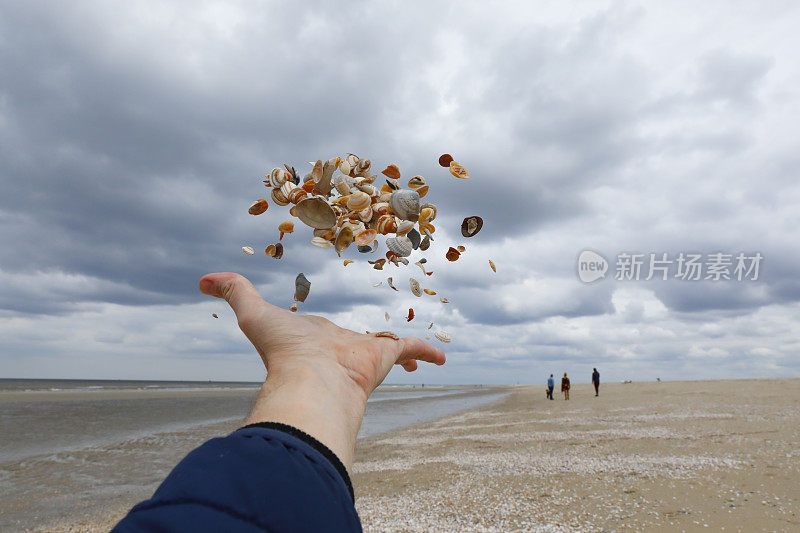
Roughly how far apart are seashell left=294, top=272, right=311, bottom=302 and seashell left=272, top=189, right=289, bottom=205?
2.45 ft

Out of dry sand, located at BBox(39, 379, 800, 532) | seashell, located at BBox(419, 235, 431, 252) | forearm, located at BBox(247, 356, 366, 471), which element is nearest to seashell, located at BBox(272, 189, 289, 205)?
seashell, located at BBox(419, 235, 431, 252)

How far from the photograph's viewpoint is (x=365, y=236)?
3988 millimetres

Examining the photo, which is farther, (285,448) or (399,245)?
Answer: (399,245)

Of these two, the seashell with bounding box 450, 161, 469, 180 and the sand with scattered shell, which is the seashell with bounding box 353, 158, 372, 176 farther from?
the sand with scattered shell

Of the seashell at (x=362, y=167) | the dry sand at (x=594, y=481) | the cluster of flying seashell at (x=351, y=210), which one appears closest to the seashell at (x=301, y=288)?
the cluster of flying seashell at (x=351, y=210)

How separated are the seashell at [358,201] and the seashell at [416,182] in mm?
749

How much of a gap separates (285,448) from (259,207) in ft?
11.7

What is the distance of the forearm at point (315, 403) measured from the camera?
149cm

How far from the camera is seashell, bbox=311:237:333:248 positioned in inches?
151

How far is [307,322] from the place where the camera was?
228 cm

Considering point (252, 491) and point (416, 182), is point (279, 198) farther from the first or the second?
point (252, 491)

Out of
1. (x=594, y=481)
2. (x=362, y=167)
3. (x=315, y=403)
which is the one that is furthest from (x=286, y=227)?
(x=594, y=481)

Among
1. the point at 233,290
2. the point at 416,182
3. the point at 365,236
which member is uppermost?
the point at 416,182

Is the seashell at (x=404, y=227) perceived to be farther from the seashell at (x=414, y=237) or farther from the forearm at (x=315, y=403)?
the forearm at (x=315, y=403)
